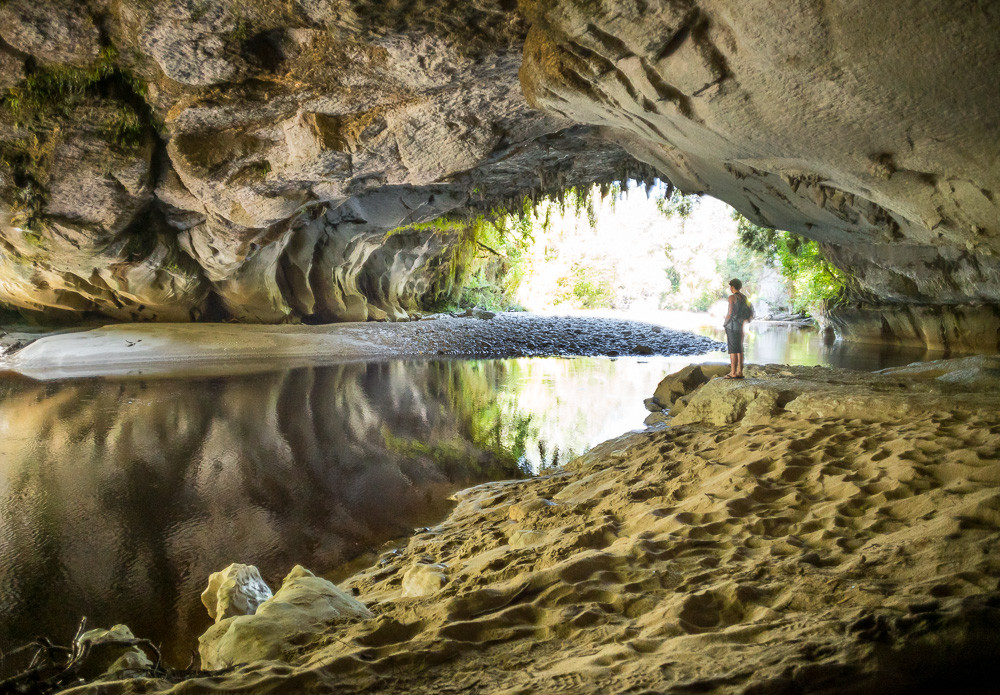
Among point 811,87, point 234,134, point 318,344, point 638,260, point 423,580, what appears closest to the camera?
point 423,580

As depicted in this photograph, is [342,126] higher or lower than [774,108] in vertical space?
higher

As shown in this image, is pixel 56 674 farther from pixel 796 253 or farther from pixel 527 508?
pixel 796 253

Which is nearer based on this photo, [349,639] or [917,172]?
[349,639]

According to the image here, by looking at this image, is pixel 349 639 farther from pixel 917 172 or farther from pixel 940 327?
pixel 940 327

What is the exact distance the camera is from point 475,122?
751cm

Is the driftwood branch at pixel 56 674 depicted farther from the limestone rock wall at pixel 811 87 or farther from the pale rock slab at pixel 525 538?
the limestone rock wall at pixel 811 87

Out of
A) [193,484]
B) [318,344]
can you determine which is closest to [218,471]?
[193,484]

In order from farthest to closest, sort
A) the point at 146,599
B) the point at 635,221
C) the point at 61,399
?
the point at 635,221
the point at 61,399
the point at 146,599

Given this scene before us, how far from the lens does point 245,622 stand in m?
2.40

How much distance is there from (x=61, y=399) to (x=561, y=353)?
40.6 feet

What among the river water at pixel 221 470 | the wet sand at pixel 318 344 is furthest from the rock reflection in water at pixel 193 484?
the wet sand at pixel 318 344

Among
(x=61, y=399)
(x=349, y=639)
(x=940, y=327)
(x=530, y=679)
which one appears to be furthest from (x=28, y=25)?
(x=940, y=327)

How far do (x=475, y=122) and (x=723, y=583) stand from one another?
6825 millimetres

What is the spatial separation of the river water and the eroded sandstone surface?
11.7ft
